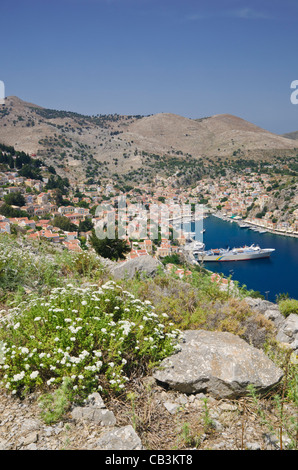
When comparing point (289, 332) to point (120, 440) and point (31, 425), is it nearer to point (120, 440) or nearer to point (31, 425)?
point (120, 440)

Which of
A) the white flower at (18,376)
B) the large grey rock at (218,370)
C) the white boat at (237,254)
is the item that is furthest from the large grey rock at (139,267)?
the white boat at (237,254)

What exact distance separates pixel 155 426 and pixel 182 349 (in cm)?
76

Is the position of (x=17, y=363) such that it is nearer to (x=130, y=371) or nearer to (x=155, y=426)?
(x=130, y=371)

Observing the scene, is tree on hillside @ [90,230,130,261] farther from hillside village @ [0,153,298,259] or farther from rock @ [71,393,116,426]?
rock @ [71,393,116,426]

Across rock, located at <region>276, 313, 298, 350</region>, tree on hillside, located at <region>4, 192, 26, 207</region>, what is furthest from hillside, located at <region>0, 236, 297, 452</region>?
tree on hillside, located at <region>4, 192, 26, 207</region>

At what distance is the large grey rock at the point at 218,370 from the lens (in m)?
2.49

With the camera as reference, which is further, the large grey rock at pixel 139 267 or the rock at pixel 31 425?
the large grey rock at pixel 139 267

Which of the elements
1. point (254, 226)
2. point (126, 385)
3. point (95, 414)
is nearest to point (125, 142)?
point (254, 226)

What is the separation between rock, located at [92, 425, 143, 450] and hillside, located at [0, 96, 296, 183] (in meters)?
88.4

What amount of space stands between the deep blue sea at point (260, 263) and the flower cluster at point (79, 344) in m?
24.6

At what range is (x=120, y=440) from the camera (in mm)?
1848

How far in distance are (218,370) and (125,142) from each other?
5455 inches

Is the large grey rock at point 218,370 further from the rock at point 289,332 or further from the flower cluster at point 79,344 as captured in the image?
the rock at point 289,332

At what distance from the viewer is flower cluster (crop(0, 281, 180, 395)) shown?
2256 millimetres
